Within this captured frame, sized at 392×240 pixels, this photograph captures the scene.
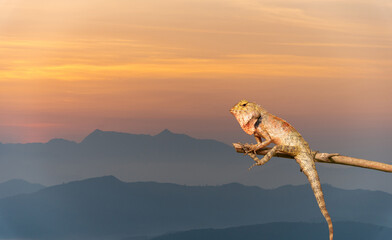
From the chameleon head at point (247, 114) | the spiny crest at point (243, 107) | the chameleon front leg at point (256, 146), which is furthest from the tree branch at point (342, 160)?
the spiny crest at point (243, 107)

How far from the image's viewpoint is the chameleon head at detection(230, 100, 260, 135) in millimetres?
9023

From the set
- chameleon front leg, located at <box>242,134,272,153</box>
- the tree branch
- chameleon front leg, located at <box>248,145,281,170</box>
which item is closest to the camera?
chameleon front leg, located at <box>248,145,281,170</box>

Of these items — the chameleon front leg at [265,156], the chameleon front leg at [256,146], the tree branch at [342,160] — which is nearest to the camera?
the chameleon front leg at [265,156]

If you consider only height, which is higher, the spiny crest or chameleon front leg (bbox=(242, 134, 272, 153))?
the spiny crest

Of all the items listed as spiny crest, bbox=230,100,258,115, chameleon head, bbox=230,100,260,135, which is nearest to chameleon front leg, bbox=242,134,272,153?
chameleon head, bbox=230,100,260,135

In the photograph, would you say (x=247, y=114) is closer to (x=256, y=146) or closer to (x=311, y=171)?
(x=256, y=146)

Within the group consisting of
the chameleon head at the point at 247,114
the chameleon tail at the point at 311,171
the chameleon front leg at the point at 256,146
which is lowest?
the chameleon tail at the point at 311,171

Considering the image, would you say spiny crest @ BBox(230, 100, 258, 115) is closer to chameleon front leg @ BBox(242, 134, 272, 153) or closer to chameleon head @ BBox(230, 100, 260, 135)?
chameleon head @ BBox(230, 100, 260, 135)

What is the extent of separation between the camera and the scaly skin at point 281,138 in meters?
8.92

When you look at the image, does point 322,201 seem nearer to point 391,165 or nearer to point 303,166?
point 303,166

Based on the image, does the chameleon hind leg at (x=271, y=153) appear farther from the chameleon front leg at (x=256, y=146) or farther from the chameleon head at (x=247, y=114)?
the chameleon head at (x=247, y=114)

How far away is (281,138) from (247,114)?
666 mm

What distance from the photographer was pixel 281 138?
352 inches

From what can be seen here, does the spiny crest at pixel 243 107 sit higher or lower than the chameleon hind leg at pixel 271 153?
higher
